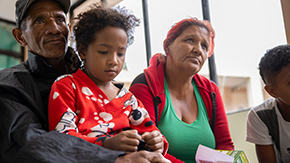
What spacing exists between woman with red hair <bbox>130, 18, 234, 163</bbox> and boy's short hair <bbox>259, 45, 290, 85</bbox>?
1.08 feet

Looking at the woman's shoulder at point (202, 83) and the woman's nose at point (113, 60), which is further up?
the woman's nose at point (113, 60)

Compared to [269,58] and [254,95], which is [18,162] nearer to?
[269,58]

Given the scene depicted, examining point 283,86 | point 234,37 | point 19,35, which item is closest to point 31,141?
point 19,35

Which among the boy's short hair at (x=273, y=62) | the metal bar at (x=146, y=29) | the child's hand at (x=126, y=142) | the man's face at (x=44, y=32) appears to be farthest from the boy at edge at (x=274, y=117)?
the metal bar at (x=146, y=29)

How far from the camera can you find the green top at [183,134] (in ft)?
4.92

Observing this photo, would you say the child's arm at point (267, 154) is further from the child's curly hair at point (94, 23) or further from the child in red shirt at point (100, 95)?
the child's curly hair at point (94, 23)

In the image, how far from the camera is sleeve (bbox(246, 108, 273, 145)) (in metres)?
1.56

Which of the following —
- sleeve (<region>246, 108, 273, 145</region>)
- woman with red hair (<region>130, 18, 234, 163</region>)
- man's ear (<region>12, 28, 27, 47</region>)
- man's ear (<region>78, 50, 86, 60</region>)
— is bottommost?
sleeve (<region>246, 108, 273, 145</region>)

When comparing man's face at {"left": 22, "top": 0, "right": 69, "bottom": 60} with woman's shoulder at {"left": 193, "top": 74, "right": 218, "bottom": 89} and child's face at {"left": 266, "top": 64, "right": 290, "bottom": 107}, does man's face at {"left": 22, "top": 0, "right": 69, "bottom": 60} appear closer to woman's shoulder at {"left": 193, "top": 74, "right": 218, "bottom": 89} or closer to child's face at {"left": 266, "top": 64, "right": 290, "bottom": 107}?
woman's shoulder at {"left": 193, "top": 74, "right": 218, "bottom": 89}

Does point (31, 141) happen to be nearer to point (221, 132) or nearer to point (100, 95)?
point (100, 95)

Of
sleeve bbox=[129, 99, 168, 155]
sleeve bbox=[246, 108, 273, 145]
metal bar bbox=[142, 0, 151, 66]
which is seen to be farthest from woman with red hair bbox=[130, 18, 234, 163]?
metal bar bbox=[142, 0, 151, 66]

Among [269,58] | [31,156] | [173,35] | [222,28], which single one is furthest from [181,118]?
[222,28]

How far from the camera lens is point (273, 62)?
62.1 inches

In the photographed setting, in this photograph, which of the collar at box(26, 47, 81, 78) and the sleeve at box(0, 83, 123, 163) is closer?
the sleeve at box(0, 83, 123, 163)
